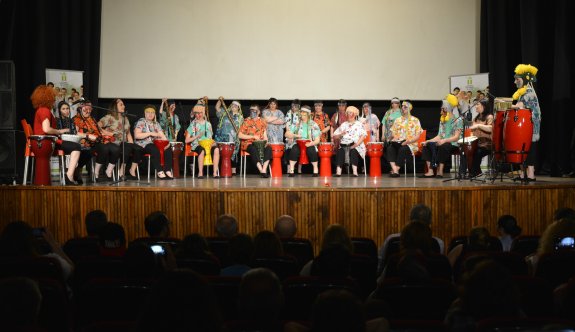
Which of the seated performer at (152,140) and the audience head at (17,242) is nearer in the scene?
the audience head at (17,242)

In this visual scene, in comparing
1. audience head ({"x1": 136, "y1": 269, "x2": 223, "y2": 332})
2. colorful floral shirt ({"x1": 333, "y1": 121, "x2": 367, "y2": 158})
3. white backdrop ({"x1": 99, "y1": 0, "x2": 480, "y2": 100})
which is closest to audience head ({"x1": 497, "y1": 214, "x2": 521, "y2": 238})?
audience head ({"x1": 136, "y1": 269, "x2": 223, "y2": 332})

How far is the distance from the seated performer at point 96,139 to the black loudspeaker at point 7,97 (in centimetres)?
84

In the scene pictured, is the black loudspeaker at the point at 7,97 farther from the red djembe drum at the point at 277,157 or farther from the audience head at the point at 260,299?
the audience head at the point at 260,299

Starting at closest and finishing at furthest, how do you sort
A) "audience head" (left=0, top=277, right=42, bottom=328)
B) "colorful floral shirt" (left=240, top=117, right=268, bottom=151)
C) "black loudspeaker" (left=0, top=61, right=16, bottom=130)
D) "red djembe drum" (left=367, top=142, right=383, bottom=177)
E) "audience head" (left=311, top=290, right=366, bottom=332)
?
"audience head" (left=311, top=290, right=366, bottom=332) < "audience head" (left=0, top=277, right=42, bottom=328) < "black loudspeaker" (left=0, top=61, right=16, bottom=130) < "red djembe drum" (left=367, top=142, right=383, bottom=177) < "colorful floral shirt" (left=240, top=117, right=268, bottom=151)

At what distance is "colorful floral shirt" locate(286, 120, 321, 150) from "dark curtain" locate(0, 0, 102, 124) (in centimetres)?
351

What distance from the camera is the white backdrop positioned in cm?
1161

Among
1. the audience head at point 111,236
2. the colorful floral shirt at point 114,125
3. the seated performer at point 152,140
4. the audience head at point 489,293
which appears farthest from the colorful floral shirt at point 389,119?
the audience head at point 489,293

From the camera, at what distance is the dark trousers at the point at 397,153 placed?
1034 cm

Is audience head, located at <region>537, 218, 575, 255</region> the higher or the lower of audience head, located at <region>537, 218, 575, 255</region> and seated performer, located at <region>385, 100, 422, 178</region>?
the lower

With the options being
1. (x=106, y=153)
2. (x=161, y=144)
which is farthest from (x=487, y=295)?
(x=161, y=144)

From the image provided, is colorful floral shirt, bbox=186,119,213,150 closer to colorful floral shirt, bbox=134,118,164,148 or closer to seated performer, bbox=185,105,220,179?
seated performer, bbox=185,105,220,179

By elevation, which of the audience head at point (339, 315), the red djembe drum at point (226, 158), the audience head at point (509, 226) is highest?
the red djembe drum at point (226, 158)

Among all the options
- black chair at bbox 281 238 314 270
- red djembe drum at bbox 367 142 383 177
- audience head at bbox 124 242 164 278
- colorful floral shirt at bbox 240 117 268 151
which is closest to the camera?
audience head at bbox 124 242 164 278

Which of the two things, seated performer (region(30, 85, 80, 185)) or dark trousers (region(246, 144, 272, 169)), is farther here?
dark trousers (region(246, 144, 272, 169))
